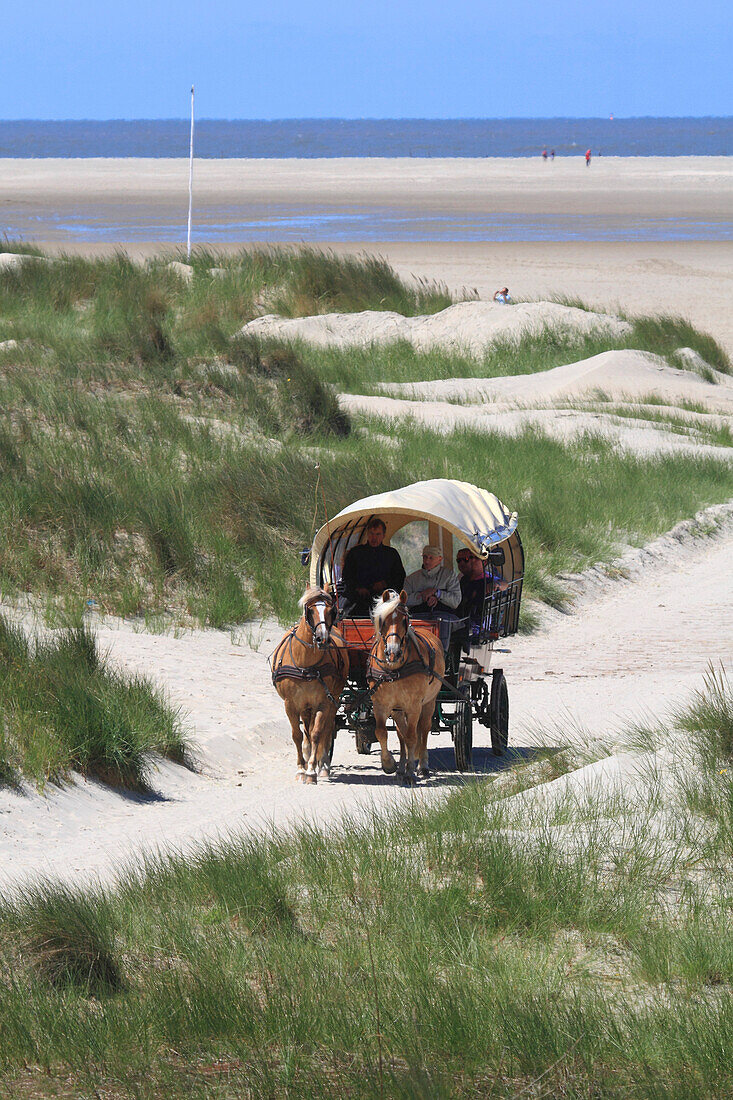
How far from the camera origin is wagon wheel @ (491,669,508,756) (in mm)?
8633

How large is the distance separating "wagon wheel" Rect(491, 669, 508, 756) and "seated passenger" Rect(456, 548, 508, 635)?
41cm

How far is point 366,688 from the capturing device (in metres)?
8.41

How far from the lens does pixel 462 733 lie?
27.0 feet

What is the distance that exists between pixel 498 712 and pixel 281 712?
1704 mm

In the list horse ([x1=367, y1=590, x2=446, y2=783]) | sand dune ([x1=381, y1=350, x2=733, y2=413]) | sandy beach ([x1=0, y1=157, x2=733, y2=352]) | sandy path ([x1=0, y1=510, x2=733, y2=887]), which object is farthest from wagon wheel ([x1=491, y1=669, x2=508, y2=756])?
sandy beach ([x1=0, y1=157, x2=733, y2=352])

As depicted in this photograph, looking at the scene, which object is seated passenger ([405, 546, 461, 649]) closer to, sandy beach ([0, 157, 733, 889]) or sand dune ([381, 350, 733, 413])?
sandy beach ([0, 157, 733, 889])

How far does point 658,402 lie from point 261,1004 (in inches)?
757

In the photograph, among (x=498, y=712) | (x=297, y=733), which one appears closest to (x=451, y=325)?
(x=498, y=712)

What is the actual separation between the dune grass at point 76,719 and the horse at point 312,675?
93cm

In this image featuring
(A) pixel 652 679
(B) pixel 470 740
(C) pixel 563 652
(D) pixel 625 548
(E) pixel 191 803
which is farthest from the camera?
(D) pixel 625 548

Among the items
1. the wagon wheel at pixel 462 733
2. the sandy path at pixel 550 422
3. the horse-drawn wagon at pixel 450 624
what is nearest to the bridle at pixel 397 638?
the horse-drawn wagon at pixel 450 624

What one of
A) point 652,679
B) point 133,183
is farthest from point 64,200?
point 652,679

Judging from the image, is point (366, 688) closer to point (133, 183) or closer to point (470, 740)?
point (470, 740)

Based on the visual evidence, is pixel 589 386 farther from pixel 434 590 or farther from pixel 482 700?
pixel 434 590
